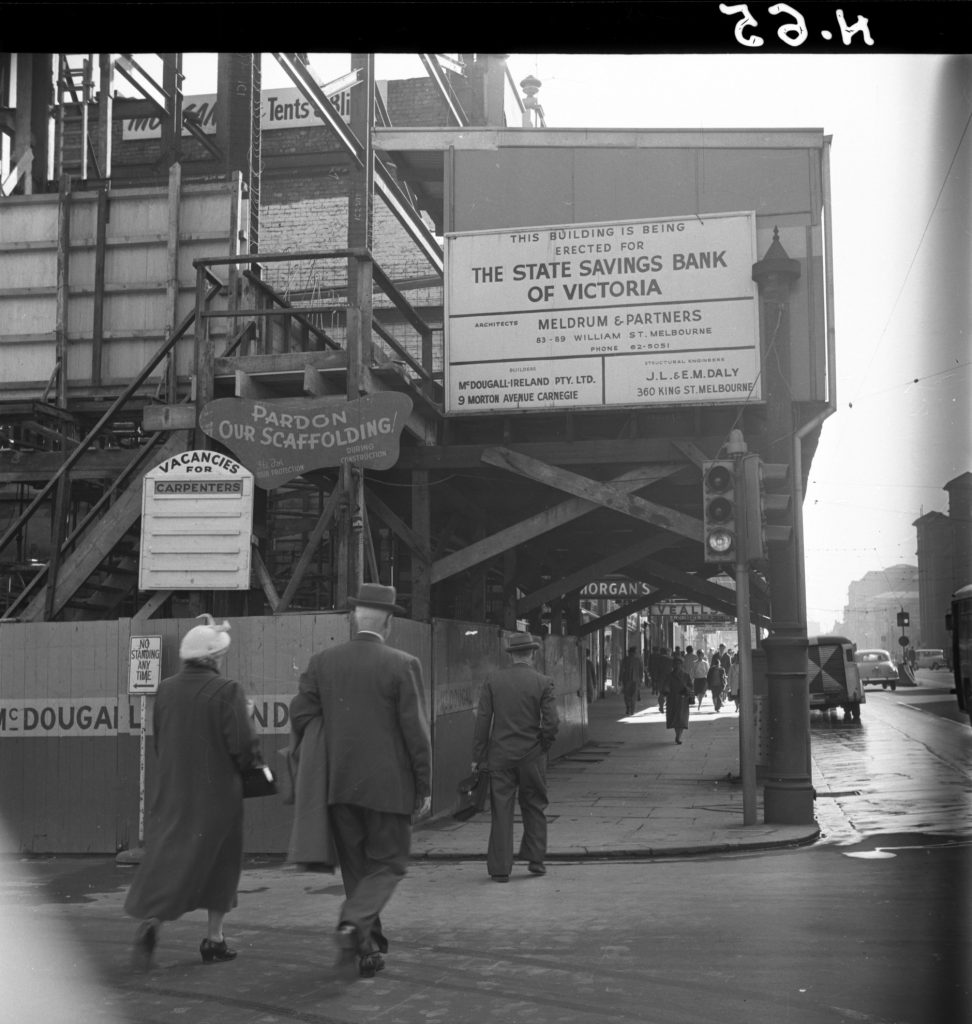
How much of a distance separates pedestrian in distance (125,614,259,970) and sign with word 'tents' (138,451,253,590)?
5.30m

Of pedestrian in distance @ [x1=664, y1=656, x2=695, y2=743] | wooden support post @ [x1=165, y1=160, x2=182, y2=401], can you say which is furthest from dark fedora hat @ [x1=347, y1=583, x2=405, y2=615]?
pedestrian in distance @ [x1=664, y1=656, x2=695, y2=743]

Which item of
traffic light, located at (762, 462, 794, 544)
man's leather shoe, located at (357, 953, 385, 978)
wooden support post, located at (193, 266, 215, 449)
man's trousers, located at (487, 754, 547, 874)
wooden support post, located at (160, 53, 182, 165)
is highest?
wooden support post, located at (160, 53, 182, 165)

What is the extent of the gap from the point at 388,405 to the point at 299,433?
2.95 ft

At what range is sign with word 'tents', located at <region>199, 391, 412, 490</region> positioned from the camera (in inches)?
467

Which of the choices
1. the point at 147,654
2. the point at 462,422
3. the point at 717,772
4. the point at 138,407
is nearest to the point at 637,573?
the point at 717,772

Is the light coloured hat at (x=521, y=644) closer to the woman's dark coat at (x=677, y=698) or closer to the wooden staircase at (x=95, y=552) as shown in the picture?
the wooden staircase at (x=95, y=552)

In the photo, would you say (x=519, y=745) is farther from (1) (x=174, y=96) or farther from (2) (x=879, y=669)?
(2) (x=879, y=669)

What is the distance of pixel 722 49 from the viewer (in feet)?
10.9

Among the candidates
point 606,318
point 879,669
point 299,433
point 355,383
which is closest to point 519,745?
point 299,433

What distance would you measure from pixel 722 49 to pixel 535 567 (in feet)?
55.8

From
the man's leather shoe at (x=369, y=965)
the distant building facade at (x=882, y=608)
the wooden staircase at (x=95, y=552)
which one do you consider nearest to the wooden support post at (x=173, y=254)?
the wooden staircase at (x=95, y=552)

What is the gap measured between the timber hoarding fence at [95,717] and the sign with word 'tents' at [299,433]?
1777 mm

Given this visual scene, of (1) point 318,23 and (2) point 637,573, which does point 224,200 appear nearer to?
(2) point 637,573

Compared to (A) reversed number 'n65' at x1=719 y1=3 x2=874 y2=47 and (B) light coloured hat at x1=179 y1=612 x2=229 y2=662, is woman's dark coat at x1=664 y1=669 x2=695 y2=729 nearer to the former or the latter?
(B) light coloured hat at x1=179 y1=612 x2=229 y2=662
